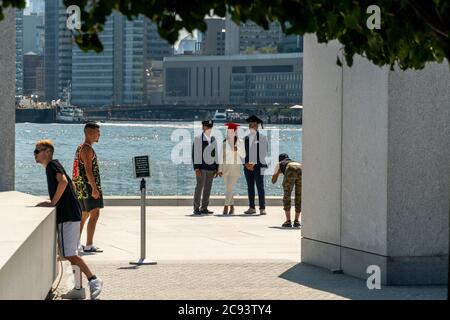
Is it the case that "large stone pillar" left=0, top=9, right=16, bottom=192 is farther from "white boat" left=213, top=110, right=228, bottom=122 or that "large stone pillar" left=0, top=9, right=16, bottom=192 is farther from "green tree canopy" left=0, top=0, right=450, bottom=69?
"white boat" left=213, top=110, right=228, bottom=122

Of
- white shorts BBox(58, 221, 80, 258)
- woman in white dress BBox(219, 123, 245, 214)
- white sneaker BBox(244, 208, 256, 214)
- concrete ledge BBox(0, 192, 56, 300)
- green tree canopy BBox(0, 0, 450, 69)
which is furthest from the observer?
white sneaker BBox(244, 208, 256, 214)

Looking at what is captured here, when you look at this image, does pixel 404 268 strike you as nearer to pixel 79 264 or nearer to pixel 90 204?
pixel 79 264

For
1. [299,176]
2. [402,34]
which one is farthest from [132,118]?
[402,34]

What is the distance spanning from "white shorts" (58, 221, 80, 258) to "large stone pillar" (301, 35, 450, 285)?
3.26 meters

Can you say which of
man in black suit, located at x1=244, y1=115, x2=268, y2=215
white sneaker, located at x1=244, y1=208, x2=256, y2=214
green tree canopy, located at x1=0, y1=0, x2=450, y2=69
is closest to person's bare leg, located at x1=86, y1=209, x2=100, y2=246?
man in black suit, located at x1=244, y1=115, x2=268, y2=215

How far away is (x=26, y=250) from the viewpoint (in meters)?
9.22

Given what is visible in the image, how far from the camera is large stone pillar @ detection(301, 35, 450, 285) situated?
12.5 metres

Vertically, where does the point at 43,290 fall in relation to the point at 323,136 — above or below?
below

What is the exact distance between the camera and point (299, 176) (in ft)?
65.4

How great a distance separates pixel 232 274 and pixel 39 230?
12.3 ft

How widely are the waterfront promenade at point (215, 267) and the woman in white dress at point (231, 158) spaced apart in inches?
65.0
